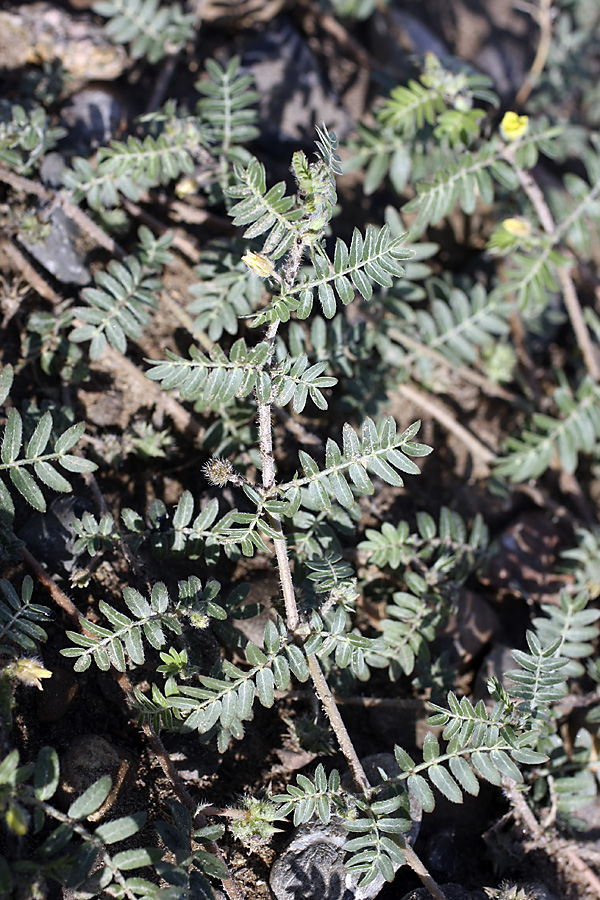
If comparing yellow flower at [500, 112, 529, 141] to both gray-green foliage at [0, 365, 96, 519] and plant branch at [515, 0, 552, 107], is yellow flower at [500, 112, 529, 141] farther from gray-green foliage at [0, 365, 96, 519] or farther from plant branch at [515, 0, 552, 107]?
gray-green foliage at [0, 365, 96, 519]

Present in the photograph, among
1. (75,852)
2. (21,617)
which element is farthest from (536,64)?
(75,852)

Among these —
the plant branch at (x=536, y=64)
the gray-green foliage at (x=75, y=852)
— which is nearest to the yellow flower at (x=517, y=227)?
the plant branch at (x=536, y=64)

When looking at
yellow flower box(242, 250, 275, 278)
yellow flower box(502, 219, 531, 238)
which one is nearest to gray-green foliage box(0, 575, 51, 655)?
yellow flower box(242, 250, 275, 278)

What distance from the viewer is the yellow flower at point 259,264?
217 centimetres

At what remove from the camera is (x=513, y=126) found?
3131mm

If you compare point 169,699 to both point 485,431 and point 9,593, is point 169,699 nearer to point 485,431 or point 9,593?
point 9,593

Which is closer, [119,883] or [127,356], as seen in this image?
[119,883]

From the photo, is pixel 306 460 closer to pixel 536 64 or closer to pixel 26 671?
pixel 26 671

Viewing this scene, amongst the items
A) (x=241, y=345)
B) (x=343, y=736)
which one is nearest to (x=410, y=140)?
(x=241, y=345)

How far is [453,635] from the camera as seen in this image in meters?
3.06

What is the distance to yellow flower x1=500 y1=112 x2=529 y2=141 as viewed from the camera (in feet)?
10.2

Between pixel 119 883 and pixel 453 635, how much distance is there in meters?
1.62

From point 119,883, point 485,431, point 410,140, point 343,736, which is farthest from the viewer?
point 485,431

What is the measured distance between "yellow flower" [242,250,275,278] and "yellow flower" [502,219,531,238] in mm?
1647
